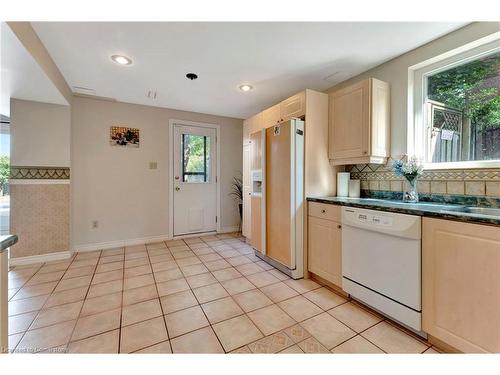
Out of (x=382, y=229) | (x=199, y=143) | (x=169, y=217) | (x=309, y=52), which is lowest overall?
(x=169, y=217)

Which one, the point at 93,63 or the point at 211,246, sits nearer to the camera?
the point at 93,63

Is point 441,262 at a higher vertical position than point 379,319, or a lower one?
higher

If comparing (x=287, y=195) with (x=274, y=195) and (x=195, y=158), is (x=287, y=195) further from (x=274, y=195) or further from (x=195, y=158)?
(x=195, y=158)

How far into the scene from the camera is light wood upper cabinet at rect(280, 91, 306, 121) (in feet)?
7.72

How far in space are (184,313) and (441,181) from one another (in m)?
2.40

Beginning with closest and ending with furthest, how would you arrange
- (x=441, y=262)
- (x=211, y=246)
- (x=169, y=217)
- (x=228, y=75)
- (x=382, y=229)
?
(x=441, y=262) → (x=382, y=229) → (x=228, y=75) → (x=211, y=246) → (x=169, y=217)

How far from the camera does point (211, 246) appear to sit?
3.43m

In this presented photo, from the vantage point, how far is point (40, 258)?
2762 mm

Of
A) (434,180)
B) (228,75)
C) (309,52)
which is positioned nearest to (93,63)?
(228,75)

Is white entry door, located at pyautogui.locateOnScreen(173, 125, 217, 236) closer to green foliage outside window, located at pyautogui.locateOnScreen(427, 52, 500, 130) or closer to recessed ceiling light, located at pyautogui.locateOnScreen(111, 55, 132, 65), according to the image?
recessed ceiling light, located at pyautogui.locateOnScreen(111, 55, 132, 65)

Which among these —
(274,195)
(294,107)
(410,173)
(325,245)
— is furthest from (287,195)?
(410,173)

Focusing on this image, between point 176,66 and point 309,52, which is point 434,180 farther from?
point 176,66
